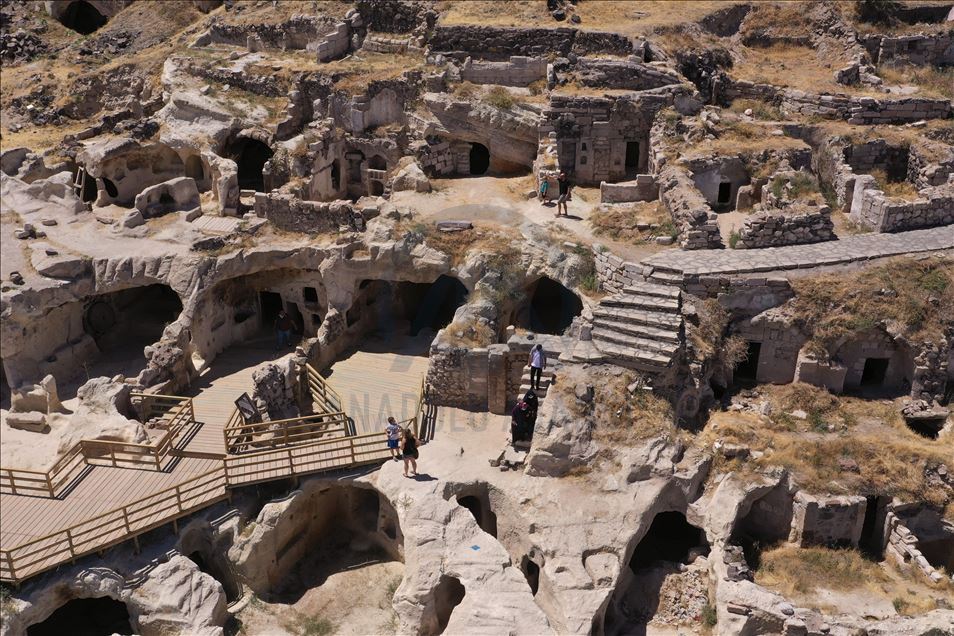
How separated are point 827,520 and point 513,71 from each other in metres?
18.6

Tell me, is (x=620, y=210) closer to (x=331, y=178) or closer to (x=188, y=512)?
(x=331, y=178)

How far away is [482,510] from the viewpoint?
68.9ft

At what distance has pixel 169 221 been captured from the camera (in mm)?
29547

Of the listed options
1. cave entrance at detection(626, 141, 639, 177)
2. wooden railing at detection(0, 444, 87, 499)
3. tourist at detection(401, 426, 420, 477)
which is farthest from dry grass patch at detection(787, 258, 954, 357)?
wooden railing at detection(0, 444, 87, 499)

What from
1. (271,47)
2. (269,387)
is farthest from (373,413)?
(271,47)

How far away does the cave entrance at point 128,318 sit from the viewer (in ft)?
95.5

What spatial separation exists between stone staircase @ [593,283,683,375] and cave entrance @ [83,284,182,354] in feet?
47.0

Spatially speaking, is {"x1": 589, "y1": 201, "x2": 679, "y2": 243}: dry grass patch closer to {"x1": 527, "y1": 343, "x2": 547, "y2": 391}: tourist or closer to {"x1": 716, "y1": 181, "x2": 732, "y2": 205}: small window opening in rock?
{"x1": 716, "y1": 181, "x2": 732, "y2": 205}: small window opening in rock

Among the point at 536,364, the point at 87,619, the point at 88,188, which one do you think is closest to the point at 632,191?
the point at 536,364

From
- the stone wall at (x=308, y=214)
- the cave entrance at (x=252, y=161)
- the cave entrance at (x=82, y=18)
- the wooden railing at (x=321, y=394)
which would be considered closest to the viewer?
the wooden railing at (x=321, y=394)

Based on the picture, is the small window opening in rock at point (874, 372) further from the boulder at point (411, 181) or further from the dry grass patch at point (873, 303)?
the boulder at point (411, 181)

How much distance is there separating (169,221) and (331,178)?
5.78 m

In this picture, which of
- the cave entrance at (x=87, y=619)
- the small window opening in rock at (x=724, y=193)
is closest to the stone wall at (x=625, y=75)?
the small window opening in rock at (x=724, y=193)

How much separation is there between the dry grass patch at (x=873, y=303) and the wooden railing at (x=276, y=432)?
11.3 m
